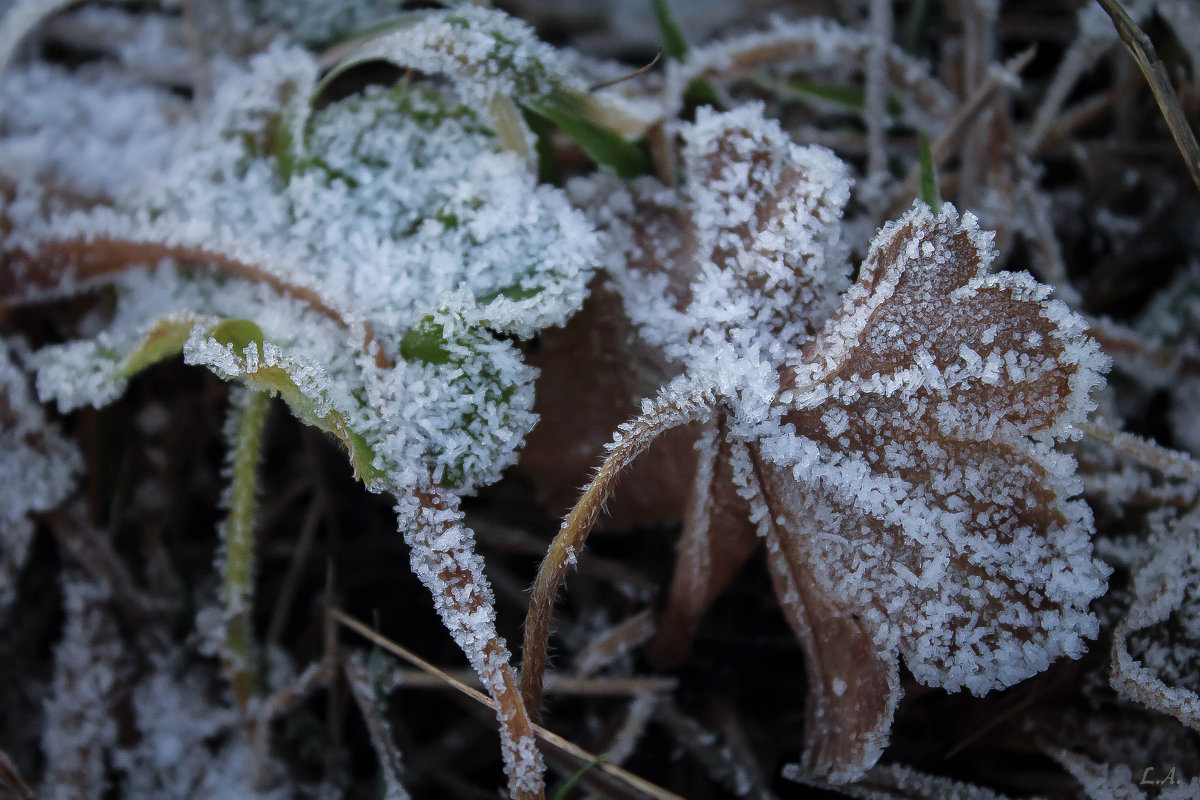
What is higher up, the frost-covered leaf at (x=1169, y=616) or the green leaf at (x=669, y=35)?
the green leaf at (x=669, y=35)

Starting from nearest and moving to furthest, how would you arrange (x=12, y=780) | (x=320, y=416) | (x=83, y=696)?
(x=320, y=416)
(x=12, y=780)
(x=83, y=696)

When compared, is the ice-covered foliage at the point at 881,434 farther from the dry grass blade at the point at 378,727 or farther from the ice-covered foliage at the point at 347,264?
the dry grass blade at the point at 378,727

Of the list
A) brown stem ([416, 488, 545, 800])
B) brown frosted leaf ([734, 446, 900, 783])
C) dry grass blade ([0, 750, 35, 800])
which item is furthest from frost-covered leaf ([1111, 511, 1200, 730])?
dry grass blade ([0, 750, 35, 800])

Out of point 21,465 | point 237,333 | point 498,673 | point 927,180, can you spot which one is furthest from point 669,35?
point 21,465

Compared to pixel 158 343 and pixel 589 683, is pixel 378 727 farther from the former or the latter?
pixel 158 343

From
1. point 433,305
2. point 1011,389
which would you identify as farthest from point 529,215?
point 1011,389

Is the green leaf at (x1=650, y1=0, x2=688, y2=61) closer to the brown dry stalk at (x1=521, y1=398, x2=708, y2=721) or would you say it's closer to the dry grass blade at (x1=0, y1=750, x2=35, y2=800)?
the brown dry stalk at (x1=521, y1=398, x2=708, y2=721)

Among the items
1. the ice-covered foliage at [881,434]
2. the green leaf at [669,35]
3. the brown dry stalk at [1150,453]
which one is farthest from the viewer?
the green leaf at [669,35]

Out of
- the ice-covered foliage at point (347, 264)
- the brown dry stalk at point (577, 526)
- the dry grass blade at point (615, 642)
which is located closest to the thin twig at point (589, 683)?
the dry grass blade at point (615, 642)
